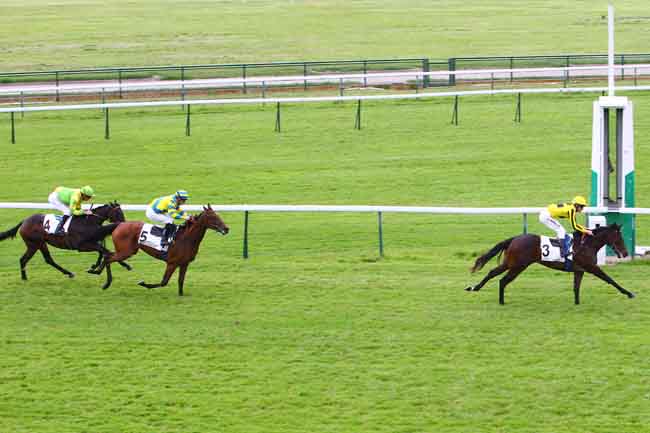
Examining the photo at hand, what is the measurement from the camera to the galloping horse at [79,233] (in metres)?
14.8

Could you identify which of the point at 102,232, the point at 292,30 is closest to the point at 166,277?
the point at 102,232

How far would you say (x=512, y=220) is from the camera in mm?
19125

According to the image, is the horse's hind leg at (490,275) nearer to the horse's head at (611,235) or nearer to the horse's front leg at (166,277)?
the horse's head at (611,235)

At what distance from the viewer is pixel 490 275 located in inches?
548

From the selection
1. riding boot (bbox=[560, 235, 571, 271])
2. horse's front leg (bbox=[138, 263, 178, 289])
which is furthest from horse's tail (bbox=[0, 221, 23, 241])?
riding boot (bbox=[560, 235, 571, 271])

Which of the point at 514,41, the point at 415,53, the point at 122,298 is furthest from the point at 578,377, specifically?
the point at 514,41

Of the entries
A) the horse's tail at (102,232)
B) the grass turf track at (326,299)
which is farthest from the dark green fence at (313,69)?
the horse's tail at (102,232)

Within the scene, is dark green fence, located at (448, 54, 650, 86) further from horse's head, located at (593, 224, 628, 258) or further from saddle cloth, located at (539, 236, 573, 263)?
saddle cloth, located at (539, 236, 573, 263)

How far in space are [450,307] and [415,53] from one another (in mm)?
35266

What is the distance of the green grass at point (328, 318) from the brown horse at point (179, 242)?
355 millimetres

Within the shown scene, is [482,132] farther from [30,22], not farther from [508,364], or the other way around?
[30,22]

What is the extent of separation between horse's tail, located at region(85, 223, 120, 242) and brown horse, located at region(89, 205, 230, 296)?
119mm

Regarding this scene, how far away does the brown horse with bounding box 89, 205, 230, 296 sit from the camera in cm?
1421

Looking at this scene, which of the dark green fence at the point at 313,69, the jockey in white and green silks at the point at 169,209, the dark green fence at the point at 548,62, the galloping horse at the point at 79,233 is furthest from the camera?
the dark green fence at the point at 313,69
